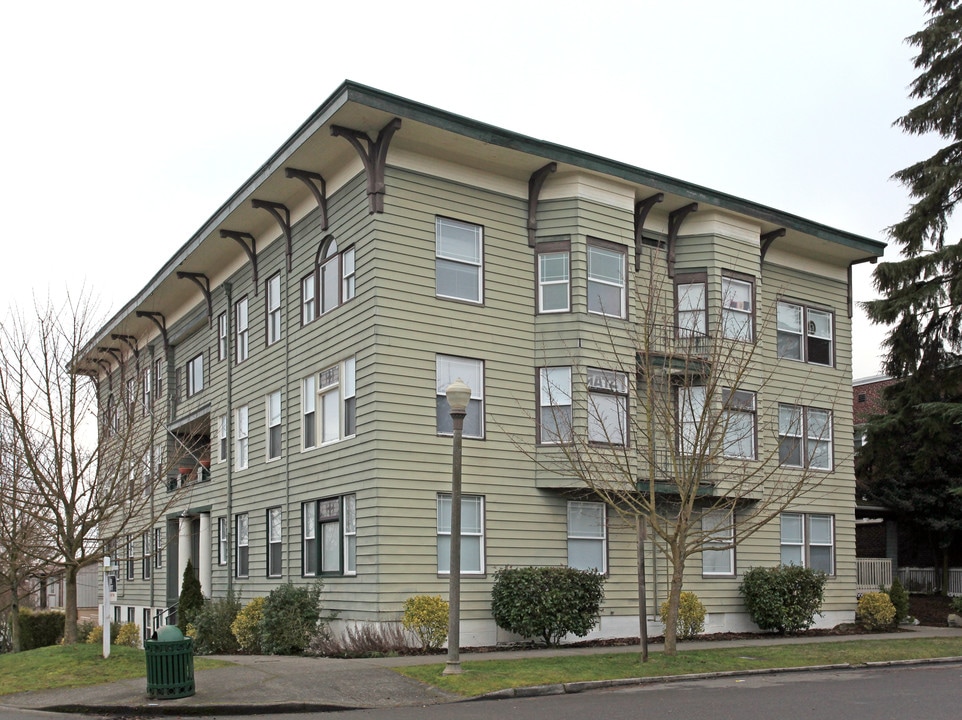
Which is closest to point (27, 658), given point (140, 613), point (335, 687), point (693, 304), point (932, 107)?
point (335, 687)

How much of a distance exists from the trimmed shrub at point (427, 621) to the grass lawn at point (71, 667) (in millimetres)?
3786

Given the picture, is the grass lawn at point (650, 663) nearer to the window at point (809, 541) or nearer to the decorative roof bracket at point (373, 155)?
the window at point (809, 541)

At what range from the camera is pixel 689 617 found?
23859 millimetres

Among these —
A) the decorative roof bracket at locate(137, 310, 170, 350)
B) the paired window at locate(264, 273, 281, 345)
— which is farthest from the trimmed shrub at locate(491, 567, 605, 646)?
the decorative roof bracket at locate(137, 310, 170, 350)

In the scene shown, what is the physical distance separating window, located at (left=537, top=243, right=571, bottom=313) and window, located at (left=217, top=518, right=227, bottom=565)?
11179mm

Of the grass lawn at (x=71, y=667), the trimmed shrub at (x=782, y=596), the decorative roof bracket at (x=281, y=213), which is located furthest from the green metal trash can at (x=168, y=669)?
the trimmed shrub at (x=782, y=596)

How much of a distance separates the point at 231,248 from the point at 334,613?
1102cm

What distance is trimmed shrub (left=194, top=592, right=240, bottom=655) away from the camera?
24016mm

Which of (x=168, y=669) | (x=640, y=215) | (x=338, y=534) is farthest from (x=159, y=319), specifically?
(x=168, y=669)

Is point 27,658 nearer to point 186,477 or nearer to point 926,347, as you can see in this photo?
point 186,477

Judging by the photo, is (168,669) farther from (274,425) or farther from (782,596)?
(782,596)

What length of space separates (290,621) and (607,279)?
33.0 ft

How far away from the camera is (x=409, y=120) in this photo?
21031 millimetres

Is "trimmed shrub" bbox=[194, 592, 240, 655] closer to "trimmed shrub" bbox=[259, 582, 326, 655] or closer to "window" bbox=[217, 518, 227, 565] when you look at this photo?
"trimmed shrub" bbox=[259, 582, 326, 655]
